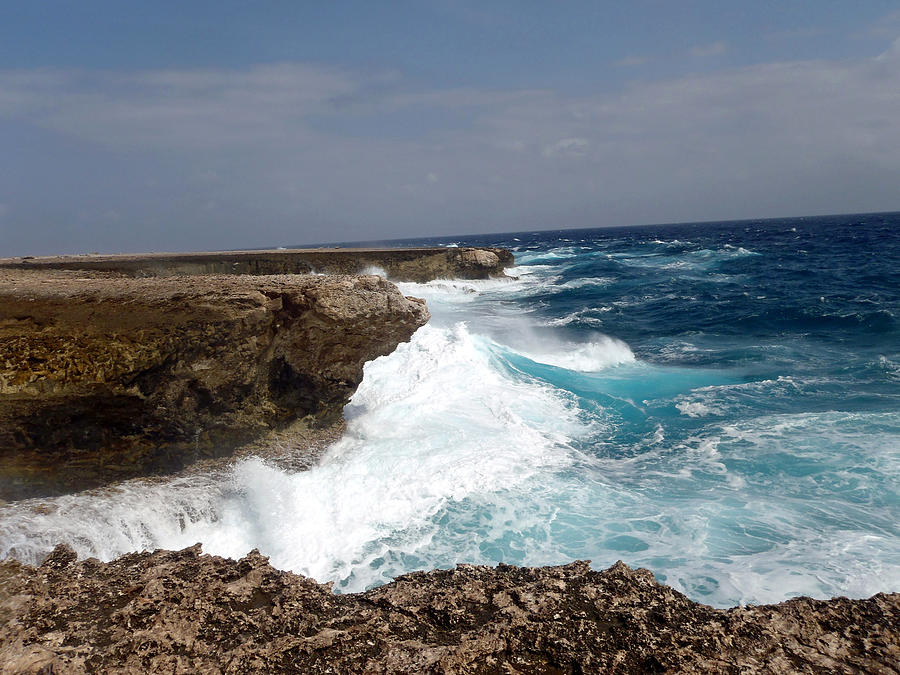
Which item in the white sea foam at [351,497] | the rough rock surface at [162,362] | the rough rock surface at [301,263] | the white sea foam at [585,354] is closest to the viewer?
the white sea foam at [351,497]

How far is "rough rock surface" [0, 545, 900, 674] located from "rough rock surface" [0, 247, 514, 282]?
56.5ft

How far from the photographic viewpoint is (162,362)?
5.83m

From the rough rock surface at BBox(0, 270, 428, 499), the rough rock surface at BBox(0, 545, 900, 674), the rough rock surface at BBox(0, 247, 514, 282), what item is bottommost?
the rough rock surface at BBox(0, 545, 900, 674)

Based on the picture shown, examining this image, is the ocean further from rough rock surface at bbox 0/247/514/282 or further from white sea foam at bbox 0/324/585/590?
rough rock surface at bbox 0/247/514/282

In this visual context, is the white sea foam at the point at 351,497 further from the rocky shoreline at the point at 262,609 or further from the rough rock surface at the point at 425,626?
the rough rock surface at the point at 425,626

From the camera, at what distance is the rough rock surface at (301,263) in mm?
19031

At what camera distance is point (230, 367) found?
627 centimetres

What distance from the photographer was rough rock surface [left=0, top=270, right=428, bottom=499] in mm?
5383

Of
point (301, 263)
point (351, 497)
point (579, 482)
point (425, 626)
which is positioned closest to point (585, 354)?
point (579, 482)

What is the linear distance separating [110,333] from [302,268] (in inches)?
790

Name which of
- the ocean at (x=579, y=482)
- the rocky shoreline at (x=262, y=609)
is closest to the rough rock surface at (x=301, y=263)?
the ocean at (x=579, y=482)

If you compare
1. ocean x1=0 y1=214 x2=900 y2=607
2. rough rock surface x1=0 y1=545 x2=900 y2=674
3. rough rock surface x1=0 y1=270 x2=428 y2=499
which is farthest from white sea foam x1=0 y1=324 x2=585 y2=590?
rough rock surface x1=0 y1=545 x2=900 y2=674

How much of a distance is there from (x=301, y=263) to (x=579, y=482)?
2113 centimetres

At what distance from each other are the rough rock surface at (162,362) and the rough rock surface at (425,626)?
115 inches
